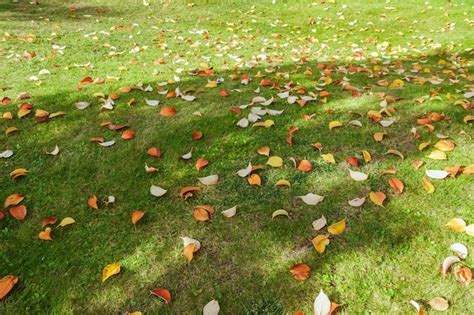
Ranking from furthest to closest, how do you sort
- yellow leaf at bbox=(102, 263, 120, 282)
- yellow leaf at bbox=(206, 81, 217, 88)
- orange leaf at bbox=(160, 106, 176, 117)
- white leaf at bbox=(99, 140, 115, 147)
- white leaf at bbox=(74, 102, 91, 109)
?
yellow leaf at bbox=(206, 81, 217, 88) < white leaf at bbox=(74, 102, 91, 109) < orange leaf at bbox=(160, 106, 176, 117) < white leaf at bbox=(99, 140, 115, 147) < yellow leaf at bbox=(102, 263, 120, 282)

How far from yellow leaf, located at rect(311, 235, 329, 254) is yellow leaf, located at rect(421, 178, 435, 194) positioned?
1.09m

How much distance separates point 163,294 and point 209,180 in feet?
3.84

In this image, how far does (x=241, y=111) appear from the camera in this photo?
4480mm

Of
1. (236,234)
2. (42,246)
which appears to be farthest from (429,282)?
(42,246)

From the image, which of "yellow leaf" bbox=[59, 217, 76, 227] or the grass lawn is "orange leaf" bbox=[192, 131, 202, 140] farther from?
"yellow leaf" bbox=[59, 217, 76, 227]

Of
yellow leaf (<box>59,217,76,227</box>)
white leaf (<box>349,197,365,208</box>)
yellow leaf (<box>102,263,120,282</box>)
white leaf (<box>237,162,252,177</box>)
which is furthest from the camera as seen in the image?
white leaf (<box>237,162,252,177</box>)

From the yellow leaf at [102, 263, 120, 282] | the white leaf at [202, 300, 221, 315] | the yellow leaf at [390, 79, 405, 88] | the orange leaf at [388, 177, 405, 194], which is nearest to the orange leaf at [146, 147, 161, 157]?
the yellow leaf at [102, 263, 120, 282]

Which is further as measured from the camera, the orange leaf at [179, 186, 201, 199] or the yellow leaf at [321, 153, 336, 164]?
the yellow leaf at [321, 153, 336, 164]

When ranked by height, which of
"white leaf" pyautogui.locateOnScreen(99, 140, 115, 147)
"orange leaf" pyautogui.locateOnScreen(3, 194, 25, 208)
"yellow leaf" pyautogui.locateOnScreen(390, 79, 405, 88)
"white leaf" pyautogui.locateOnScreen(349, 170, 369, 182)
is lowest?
"yellow leaf" pyautogui.locateOnScreen(390, 79, 405, 88)

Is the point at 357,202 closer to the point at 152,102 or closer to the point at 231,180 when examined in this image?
the point at 231,180

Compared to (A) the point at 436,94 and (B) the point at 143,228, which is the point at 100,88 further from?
(A) the point at 436,94

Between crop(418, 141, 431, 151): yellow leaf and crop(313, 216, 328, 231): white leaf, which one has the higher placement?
crop(418, 141, 431, 151): yellow leaf

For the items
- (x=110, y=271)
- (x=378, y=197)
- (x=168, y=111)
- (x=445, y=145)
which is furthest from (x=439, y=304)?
(x=168, y=111)

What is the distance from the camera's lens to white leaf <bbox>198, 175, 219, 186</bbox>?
335cm
